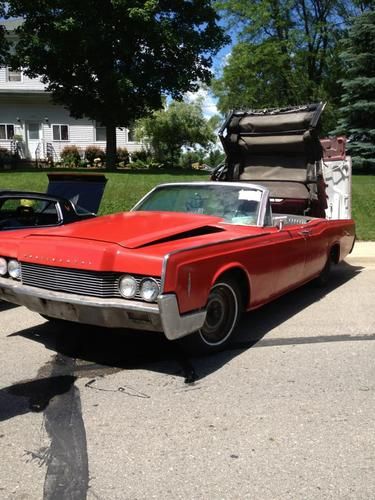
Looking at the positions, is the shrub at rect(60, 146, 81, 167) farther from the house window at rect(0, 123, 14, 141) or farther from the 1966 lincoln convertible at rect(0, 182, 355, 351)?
the 1966 lincoln convertible at rect(0, 182, 355, 351)

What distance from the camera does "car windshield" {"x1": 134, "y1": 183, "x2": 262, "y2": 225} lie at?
568 centimetres

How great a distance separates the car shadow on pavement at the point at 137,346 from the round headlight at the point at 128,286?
0.71 meters

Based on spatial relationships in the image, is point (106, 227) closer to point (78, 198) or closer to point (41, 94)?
point (78, 198)

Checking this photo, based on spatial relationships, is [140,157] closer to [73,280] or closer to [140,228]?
[140,228]

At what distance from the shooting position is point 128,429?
135 inches

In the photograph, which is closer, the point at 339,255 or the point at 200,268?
the point at 200,268

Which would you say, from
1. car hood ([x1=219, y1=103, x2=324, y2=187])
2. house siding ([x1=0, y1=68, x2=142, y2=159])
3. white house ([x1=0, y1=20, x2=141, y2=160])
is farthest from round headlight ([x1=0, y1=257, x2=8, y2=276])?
house siding ([x1=0, y1=68, x2=142, y2=159])

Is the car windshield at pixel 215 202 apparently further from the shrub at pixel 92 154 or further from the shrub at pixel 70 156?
the shrub at pixel 92 154

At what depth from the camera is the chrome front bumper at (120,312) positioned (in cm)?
396

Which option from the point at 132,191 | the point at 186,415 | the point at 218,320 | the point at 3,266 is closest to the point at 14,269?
the point at 3,266

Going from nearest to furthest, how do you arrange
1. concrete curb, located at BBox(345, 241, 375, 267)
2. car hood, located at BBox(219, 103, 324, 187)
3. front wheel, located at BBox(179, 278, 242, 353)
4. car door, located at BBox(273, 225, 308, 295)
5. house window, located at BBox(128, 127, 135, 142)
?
front wheel, located at BBox(179, 278, 242, 353), car door, located at BBox(273, 225, 308, 295), car hood, located at BBox(219, 103, 324, 187), concrete curb, located at BBox(345, 241, 375, 267), house window, located at BBox(128, 127, 135, 142)

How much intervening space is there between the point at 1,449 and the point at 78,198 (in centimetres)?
522

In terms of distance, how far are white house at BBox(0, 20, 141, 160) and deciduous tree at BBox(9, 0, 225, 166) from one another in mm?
8018

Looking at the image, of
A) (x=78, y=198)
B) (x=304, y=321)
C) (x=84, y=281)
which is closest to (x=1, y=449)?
(x=84, y=281)
